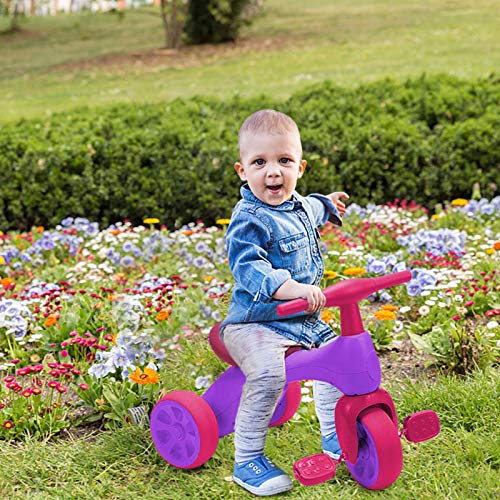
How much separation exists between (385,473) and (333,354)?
438mm

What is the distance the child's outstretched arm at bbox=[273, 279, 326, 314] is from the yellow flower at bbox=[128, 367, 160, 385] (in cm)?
82

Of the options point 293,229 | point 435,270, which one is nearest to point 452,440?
point 293,229

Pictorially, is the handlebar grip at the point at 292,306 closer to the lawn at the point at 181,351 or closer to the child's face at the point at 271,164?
the child's face at the point at 271,164

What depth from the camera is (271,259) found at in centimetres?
277

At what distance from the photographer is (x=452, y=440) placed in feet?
10.0

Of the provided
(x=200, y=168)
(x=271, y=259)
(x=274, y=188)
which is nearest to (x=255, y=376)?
(x=271, y=259)

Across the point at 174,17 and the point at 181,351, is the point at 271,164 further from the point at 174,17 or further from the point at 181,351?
the point at 174,17

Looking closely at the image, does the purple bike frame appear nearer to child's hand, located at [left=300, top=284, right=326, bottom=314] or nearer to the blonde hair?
child's hand, located at [left=300, top=284, right=326, bottom=314]

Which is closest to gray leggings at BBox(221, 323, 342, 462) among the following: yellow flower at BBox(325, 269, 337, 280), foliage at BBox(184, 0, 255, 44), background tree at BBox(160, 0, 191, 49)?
yellow flower at BBox(325, 269, 337, 280)

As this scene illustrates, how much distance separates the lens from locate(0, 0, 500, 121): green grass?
15.1 meters

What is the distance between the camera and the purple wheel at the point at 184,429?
9.46ft

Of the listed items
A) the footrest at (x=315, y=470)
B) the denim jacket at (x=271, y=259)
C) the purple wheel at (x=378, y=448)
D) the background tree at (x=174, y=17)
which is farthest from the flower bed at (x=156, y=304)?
the background tree at (x=174, y=17)

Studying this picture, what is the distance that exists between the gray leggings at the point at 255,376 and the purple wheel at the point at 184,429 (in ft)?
0.39

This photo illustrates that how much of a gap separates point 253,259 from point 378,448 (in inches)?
29.1
